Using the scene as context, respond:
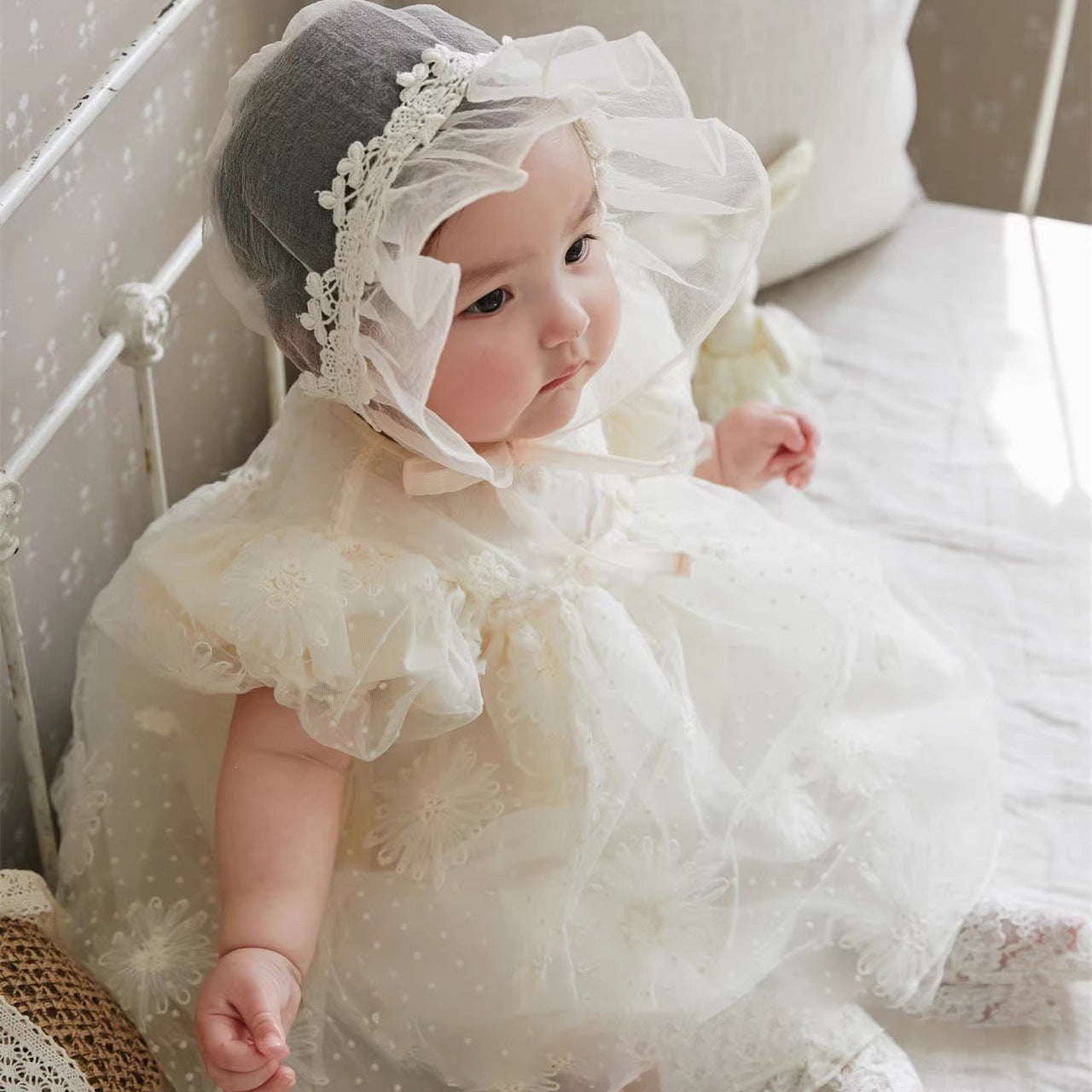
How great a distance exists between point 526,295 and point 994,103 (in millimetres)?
1611

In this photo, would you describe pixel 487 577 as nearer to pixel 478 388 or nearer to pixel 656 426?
pixel 478 388

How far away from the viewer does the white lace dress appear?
0.90m

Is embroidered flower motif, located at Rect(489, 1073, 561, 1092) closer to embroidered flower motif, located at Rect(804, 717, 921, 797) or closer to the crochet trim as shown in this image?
embroidered flower motif, located at Rect(804, 717, 921, 797)

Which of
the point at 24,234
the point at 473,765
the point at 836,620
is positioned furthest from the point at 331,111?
the point at 836,620

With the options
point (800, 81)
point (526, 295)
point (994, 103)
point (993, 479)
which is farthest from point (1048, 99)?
point (526, 295)

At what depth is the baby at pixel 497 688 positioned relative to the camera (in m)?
0.82

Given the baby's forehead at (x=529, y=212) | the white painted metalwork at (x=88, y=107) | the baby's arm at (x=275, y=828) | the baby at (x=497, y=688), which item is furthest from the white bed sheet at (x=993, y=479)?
the white painted metalwork at (x=88, y=107)

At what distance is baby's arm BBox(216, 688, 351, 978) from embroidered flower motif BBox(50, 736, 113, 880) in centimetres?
14

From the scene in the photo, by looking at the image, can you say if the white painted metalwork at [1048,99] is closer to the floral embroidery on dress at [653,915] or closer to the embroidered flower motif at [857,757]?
the embroidered flower motif at [857,757]

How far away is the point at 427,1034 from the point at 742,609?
366 millimetres

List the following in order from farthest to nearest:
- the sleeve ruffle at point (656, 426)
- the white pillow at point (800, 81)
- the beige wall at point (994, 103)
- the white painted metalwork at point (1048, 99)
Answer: the beige wall at point (994, 103)
the white painted metalwork at point (1048, 99)
the white pillow at point (800, 81)
the sleeve ruffle at point (656, 426)

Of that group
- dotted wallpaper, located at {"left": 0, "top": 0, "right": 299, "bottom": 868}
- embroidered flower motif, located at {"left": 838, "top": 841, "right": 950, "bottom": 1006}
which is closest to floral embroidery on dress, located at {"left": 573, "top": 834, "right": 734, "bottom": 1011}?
embroidered flower motif, located at {"left": 838, "top": 841, "right": 950, "bottom": 1006}

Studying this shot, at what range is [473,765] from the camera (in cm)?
96

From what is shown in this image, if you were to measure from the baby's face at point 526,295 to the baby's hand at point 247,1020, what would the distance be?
1.12ft
